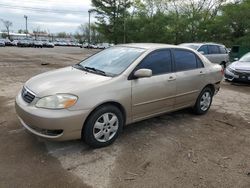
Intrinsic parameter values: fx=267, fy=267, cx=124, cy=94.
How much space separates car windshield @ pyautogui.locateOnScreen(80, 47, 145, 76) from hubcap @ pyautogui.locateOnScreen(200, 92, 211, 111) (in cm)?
196

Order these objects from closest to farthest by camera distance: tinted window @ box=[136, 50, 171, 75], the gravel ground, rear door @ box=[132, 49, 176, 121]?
the gravel ground
rear door @ box=[132, 49, 176, 121]
tinted window @ box=[136, 50, 171, 75]

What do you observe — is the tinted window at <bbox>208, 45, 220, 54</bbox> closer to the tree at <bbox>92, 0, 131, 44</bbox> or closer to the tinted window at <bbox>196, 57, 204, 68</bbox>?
the tinted window at <bbox>196, 57, 204, 68</bbox>

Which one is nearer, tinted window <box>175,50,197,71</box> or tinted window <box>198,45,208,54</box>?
tinted window <box>175,50,197,71</box>

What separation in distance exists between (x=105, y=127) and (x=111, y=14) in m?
44.0

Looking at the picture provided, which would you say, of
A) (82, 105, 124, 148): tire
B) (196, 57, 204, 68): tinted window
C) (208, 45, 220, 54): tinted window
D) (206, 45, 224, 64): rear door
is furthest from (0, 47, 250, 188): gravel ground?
(208, 45, 220, 54): tinted window

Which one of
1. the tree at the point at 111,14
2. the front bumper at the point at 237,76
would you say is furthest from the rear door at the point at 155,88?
the tree at the point at 111,14

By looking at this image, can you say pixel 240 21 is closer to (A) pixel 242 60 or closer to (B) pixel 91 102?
(A) pixel 242 60

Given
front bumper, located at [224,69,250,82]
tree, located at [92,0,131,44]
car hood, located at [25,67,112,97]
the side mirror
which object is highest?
tree, located at [92,0,131,44]

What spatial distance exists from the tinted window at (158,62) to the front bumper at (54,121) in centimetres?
137

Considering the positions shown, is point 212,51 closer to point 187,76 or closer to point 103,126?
point 187,76

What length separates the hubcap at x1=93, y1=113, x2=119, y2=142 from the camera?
3.86 m

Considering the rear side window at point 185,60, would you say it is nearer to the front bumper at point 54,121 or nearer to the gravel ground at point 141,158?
the gravel ground at point 141,158

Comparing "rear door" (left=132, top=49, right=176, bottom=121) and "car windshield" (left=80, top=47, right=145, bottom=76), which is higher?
"car windshield" (left=80, top=47, right=145, bottom=76)

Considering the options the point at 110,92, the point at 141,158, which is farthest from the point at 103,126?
the point at 141,158
